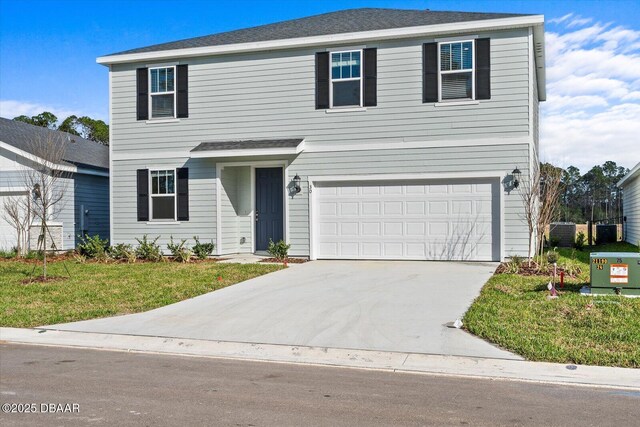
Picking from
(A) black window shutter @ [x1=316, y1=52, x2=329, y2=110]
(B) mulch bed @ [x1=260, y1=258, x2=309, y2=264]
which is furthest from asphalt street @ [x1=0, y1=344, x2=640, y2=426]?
(A) black window shutter @ [x1=316, y1=52, x2=329, y2=110]

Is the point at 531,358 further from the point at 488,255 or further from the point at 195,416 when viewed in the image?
the point at 488,255

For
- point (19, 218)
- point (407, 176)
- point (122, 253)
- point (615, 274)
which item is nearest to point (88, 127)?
point (19, 218)

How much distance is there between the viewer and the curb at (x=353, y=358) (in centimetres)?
604

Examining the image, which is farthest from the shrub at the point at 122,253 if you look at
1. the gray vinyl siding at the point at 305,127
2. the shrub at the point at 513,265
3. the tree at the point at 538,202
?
the tree at the point at 538,202

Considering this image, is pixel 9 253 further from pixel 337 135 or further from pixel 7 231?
pixel 337 135

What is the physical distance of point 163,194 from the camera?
17.7m

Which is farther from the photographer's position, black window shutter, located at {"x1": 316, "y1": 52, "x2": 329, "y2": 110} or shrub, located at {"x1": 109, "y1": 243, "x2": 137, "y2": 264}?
shrub, located at {"x1": 109, "y1": 243, "x2": 137, "y2": 264}

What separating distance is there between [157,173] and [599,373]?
A: 14.0m

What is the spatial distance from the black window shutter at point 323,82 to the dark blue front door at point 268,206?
2.28 m

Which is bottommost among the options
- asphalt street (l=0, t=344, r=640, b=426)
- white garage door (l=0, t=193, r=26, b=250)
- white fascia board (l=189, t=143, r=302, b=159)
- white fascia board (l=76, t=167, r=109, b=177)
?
asphalt street (l=0, t=344, r=640, b=426)

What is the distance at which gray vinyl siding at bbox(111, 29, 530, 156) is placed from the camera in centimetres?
1488

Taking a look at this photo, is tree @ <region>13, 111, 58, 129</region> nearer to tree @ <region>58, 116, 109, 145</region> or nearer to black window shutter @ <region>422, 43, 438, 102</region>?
tree @ <region>58, 116, 109, 145</region>

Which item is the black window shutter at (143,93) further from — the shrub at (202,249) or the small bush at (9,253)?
the small bush at (9,253)

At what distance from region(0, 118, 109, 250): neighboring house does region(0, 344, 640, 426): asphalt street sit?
1366 centimetres
